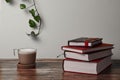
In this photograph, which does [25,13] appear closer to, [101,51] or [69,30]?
[69,30]

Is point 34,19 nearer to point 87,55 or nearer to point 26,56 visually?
point 26,56

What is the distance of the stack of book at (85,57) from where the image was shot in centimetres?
128

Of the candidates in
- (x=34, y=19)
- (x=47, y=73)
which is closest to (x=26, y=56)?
(x=47, y=73)

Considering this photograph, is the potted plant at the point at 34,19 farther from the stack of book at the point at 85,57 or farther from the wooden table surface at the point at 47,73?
the stack of book at the point at 85,57

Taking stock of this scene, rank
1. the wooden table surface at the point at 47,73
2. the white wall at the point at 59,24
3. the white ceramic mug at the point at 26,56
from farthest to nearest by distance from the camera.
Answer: the white wall at the point at 59,24 → the white ceramic mug at the point at 26,56 → the wooden table surface at the point at 47,73

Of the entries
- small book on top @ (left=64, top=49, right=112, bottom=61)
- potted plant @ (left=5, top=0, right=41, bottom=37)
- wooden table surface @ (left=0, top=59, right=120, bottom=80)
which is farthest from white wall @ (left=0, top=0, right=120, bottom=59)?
small book on top @ (left=64, top=49, right=112, bottom=61)

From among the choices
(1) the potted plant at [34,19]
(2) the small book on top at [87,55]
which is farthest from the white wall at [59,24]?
(2) the small book on top at [87,55]

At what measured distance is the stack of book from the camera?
4.19 ft

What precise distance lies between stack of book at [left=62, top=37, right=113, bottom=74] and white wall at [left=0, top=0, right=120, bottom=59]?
26 cm

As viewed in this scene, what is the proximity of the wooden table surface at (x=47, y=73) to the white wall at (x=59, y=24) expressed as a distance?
17 cm

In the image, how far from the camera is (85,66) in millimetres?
1287

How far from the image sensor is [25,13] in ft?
5.35

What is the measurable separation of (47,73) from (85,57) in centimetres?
22

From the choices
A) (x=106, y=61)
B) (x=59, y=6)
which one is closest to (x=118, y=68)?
(x=106, y=61)
